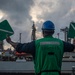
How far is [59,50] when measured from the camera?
241 inches

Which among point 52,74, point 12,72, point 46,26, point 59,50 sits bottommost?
point 12,72

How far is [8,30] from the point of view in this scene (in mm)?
7594

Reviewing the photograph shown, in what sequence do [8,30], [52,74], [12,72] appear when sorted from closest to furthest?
[52,74], [8,30], [12,72]

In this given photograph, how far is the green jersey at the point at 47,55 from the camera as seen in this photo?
6.03 metres

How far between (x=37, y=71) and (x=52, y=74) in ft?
0.88

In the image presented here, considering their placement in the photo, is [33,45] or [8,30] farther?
[8,30]

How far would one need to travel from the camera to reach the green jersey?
603 cm

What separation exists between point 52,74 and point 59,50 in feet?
1.39

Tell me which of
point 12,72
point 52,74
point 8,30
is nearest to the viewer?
point 52,74

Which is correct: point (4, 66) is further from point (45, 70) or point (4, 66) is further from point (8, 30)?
point (45, 70)

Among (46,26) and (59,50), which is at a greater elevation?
(46,26)

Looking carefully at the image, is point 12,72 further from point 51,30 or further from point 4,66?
point 51,30

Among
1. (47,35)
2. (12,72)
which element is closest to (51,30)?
(47,35)

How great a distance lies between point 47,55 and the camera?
606 centimetres
